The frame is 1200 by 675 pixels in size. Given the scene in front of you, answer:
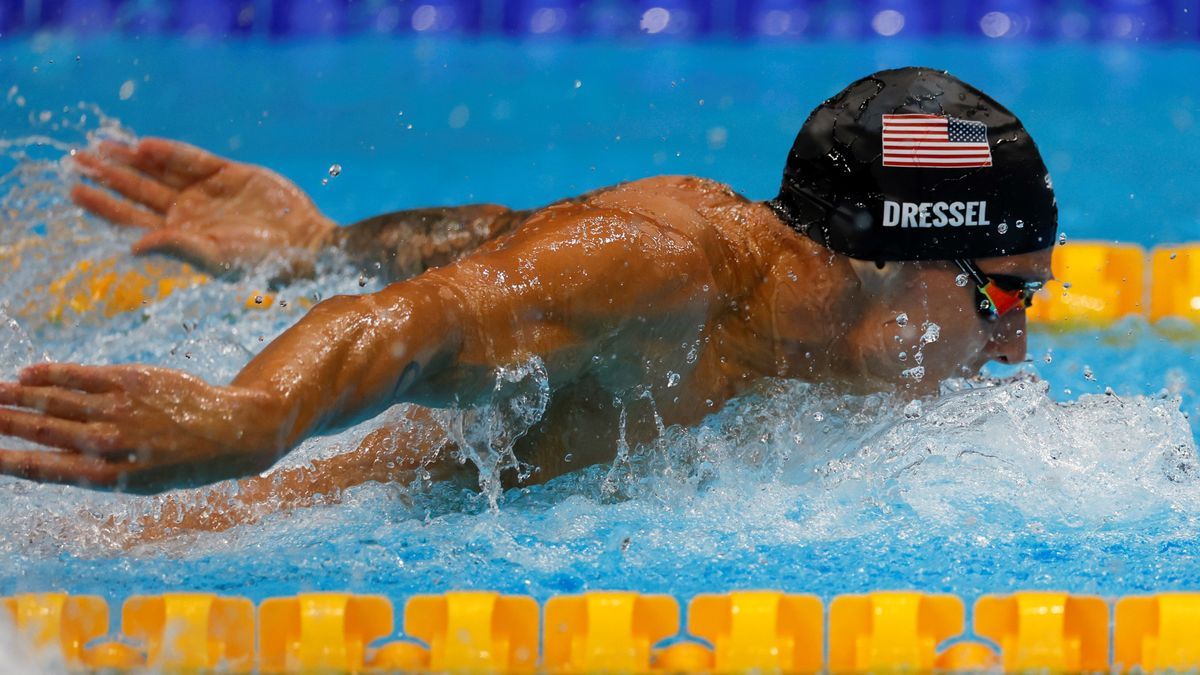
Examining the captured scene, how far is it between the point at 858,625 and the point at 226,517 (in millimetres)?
1054

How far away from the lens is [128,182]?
313 cm

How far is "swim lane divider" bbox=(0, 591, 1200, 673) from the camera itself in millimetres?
1922

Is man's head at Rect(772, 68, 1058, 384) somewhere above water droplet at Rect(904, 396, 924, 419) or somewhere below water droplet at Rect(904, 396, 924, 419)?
above

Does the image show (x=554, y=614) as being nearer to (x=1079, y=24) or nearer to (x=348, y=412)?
(x=348, y=412)

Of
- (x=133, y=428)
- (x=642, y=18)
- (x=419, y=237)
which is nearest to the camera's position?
(x=133, y=428)

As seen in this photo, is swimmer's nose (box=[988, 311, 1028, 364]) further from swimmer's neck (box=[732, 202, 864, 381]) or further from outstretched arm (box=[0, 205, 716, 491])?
outstretched arm (box=[0, 205, 716, 491])

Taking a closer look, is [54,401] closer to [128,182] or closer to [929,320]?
[929,320]

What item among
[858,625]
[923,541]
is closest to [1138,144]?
[923,541]

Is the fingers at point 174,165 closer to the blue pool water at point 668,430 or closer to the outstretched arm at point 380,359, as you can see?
the blue pool water at point 668,430

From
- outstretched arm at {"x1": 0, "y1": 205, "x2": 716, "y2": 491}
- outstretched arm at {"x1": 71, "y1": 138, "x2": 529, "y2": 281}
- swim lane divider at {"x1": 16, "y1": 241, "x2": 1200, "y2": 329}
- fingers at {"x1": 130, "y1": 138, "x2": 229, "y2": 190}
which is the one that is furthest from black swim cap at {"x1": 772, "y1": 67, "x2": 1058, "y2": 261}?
swim lane divider at {"x1": 16, "y1": 241, "x2": 1200, "y2": 329}

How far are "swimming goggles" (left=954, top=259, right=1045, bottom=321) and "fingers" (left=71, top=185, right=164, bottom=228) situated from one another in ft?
5.98

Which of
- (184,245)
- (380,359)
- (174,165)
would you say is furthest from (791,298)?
(174,165)

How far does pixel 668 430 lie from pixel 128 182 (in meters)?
1.55

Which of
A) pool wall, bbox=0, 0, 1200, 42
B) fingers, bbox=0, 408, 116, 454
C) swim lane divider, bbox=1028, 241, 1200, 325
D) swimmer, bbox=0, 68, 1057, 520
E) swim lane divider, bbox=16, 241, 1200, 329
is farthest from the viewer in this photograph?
pool wall, bbox=0, 0, 1200, 42
